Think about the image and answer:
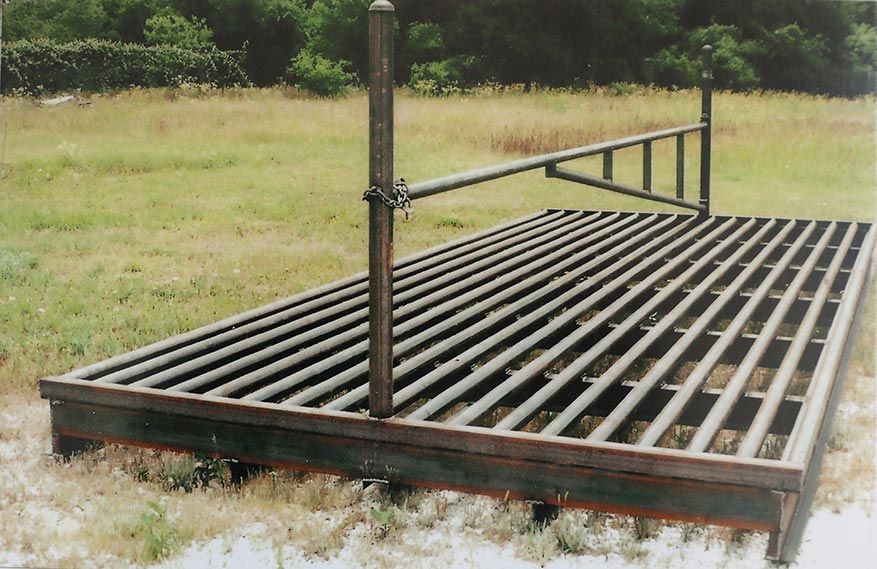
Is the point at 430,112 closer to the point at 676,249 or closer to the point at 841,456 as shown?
the point at 676,249

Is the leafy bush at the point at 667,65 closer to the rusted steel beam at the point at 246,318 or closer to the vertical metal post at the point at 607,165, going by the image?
the rusted steel beam at the point at 246,318

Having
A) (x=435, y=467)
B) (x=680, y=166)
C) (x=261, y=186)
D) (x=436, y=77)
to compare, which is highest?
(x=436, y=77)

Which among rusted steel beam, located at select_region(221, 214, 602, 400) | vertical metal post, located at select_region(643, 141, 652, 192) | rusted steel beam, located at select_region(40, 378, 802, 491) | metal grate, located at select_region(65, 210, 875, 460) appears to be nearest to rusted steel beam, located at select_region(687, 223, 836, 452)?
metal grate, located at select_region(65, 210, 875, 460)

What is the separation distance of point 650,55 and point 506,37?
3.06 feet

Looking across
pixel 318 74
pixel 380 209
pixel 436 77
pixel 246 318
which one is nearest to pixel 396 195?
pixel 380 209

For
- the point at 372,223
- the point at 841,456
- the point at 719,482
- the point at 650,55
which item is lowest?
the point at 841,456

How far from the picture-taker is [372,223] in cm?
225

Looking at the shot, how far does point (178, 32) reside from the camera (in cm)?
544

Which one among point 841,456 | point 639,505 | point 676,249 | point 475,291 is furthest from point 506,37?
point 639,505

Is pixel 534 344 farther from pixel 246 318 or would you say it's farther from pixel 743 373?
pixel 246 318

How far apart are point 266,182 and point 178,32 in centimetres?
189

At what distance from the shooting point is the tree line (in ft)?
17.5

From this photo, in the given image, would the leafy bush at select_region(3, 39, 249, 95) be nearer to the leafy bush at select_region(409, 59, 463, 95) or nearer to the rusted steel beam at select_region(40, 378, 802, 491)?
the leafy bush at select_region(409, 59, 463, 95)

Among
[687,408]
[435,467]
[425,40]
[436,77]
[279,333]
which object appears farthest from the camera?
[436,77]
